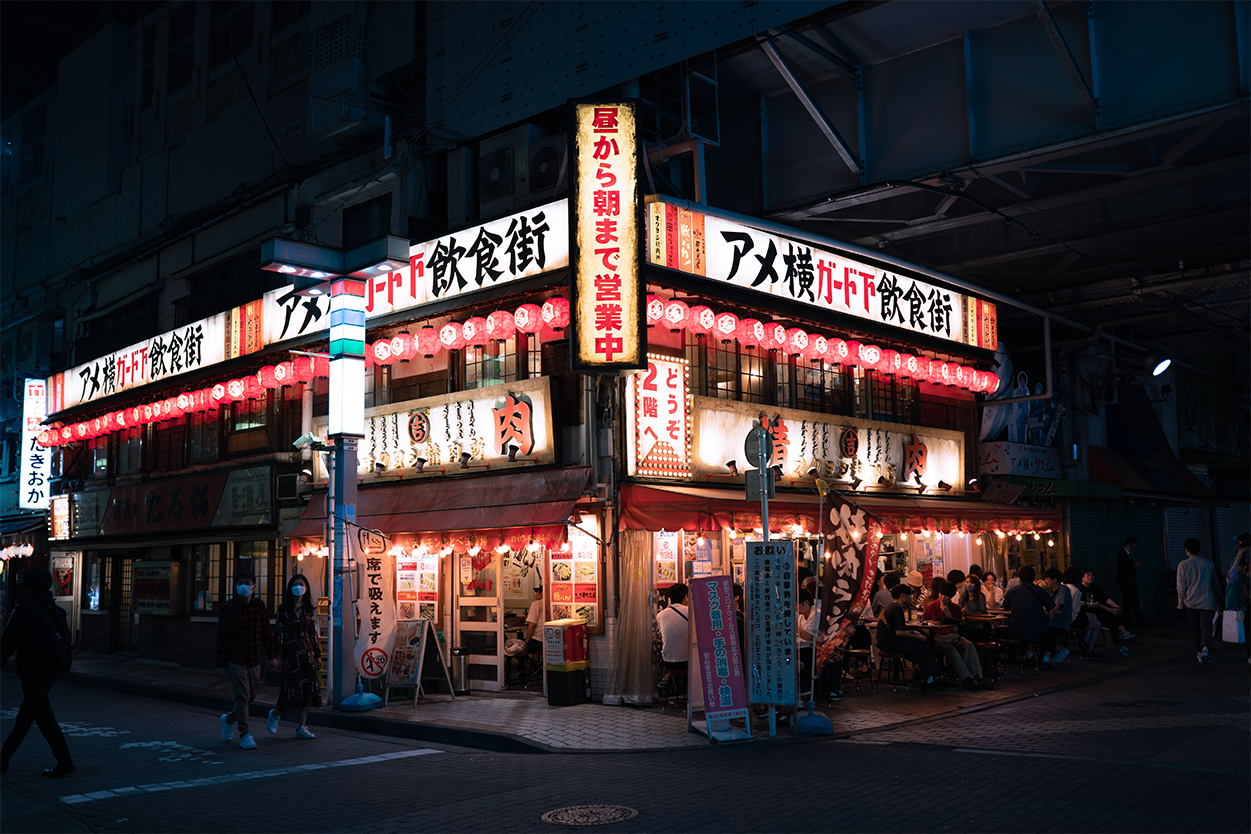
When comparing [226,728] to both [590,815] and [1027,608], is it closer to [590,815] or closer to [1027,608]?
[590,815]

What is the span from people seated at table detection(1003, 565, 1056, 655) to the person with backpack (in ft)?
45.0

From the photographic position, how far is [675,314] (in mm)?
14648

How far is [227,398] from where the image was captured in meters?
21.2

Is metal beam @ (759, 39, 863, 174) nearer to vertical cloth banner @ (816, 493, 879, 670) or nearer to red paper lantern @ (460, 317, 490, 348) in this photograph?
red paper lantern @ (460, 317, 490, 348)

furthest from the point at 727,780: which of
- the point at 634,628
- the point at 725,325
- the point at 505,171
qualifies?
the point at 505,171

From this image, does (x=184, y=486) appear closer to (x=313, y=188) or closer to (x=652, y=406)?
(x=313, y=188)

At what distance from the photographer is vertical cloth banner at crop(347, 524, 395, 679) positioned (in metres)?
14.7

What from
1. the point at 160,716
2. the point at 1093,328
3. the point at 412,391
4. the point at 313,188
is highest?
the point at 313,188

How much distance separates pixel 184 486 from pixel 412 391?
806 cm

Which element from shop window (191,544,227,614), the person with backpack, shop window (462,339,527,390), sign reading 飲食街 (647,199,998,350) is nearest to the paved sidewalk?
shop window (191,544,227,614)

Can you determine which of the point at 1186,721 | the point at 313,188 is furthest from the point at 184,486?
the point at 1186,721

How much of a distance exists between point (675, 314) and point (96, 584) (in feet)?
66.9

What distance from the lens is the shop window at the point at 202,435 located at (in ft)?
75.9

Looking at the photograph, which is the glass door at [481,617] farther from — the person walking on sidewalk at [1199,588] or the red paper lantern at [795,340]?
the person walking on sidewalk at [1199,588]
